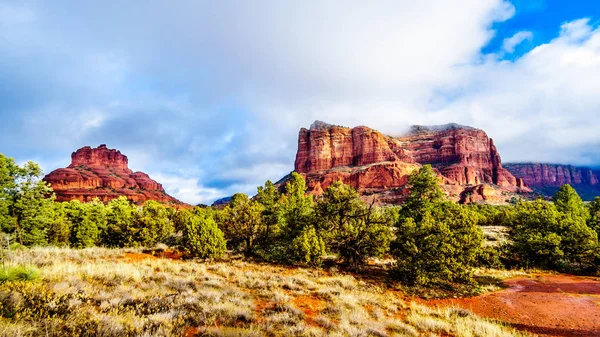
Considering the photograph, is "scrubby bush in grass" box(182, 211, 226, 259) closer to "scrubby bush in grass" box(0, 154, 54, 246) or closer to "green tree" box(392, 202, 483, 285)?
"scrubby bush in grass" box(0, 154, 54, 246)

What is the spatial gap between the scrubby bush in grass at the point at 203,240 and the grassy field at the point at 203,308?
193 inches

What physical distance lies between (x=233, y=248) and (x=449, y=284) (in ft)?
63.2

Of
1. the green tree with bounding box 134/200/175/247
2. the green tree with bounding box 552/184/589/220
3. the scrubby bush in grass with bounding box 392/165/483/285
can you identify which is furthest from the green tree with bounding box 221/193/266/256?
the green tree with bounding box 552/184/589/220

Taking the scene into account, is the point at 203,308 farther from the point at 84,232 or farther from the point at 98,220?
the point at 98,220

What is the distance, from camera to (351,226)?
19.6 m

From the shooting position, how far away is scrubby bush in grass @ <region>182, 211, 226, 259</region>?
2034 centimetres

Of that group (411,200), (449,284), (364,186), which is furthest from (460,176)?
(449,284)

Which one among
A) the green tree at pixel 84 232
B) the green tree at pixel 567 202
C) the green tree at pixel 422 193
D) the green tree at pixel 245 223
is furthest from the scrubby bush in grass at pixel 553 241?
the green tree at pixel 84 232

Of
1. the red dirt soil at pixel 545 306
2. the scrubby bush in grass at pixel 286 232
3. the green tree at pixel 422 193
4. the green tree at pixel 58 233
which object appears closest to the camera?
the red dirt soil at pixel 545 306

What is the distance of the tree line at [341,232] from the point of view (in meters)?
17.8

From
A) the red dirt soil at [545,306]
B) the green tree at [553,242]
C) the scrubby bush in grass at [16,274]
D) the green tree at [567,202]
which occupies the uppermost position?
the green tree at [567,202]

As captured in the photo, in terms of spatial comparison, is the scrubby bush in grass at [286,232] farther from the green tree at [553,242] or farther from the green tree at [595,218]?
the green tree at [595,218]

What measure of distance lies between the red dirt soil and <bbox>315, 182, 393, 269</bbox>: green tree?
5.74 metres

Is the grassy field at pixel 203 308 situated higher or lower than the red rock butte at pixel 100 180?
lower
